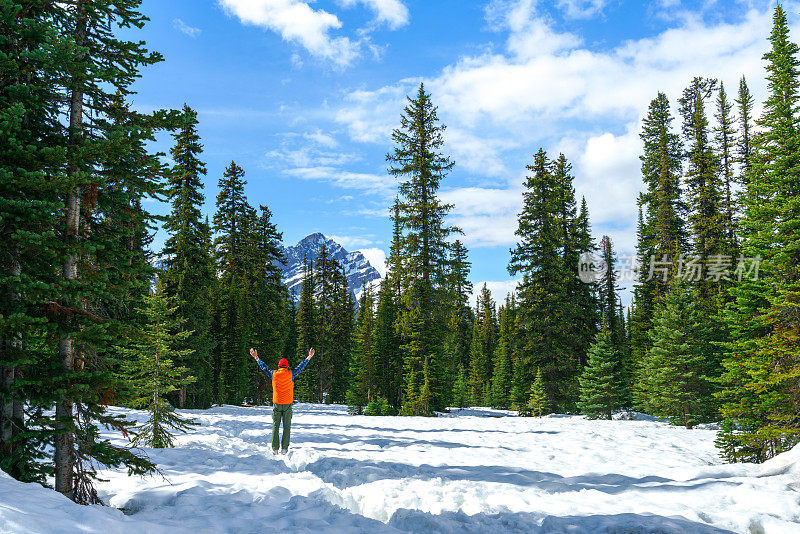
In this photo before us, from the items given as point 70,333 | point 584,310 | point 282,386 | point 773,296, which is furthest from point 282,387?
point 584,310

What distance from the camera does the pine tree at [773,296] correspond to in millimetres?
10461

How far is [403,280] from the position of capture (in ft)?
80.3

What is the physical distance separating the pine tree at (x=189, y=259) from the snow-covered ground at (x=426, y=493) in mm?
13292

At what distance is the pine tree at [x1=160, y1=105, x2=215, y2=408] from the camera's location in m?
23.3

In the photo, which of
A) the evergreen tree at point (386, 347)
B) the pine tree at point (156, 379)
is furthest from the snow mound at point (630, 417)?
the pine tree at point (156, 379)

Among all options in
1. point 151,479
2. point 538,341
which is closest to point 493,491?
point 151,479

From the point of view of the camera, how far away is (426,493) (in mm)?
6926

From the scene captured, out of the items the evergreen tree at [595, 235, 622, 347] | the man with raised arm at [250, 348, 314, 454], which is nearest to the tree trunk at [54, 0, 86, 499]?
the man with raised arm at [250, 348, 314, 454]

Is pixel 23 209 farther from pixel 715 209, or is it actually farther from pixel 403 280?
pixel 715 209

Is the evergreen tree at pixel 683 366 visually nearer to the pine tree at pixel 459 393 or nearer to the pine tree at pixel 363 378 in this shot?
the pine tree at pixel 363 378

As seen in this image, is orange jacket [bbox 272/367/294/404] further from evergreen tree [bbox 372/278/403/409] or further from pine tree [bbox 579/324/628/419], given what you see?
evergreen tree [bbox 372/278/403/409]

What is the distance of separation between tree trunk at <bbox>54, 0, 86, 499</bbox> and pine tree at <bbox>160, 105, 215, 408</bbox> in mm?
17953

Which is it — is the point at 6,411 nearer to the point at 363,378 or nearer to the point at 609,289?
the point at 363,378

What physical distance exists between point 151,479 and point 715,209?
31.8 m
